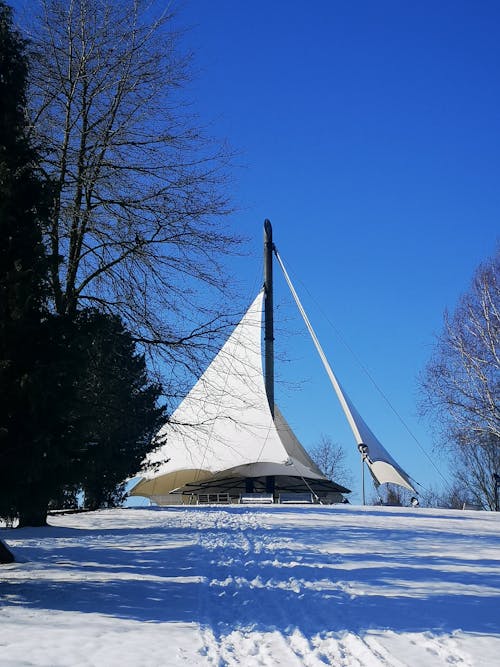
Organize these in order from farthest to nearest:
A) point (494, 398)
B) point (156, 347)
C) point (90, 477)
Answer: point (494, 398) < point (156, 347) < point (90, 477)

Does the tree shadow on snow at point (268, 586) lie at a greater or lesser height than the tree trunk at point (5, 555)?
lesser

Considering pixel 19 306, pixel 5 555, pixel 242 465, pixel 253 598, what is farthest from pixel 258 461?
pixel 19 306

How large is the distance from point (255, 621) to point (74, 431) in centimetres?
248

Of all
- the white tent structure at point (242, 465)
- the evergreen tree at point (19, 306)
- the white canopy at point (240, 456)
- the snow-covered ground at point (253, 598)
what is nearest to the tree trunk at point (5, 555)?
the snow-covered ground at point (253, 598)

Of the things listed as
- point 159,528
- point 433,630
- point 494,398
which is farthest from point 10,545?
point 494,398

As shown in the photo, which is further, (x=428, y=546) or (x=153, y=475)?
(x=153, y=475)

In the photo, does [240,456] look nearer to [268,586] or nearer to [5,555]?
[5,555]

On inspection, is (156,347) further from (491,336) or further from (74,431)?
(491,336)

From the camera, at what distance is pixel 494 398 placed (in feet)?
66.3

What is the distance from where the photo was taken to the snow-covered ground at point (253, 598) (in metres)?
4.67

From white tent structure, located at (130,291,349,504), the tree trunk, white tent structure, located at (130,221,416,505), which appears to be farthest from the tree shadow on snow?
white tent structure, located at (130,291,349,504)

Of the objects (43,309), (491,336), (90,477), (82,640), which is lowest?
(82,640)

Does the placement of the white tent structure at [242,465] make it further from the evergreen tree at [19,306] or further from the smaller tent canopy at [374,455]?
the evergreen tree at [19,306]

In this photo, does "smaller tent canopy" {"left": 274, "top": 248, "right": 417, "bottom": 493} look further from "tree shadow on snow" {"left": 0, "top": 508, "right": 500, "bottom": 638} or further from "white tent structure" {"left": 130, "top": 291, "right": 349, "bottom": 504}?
"tree shadow on snow" {"left": 0, "top": 508, "right": 500, "bottom": 638}
